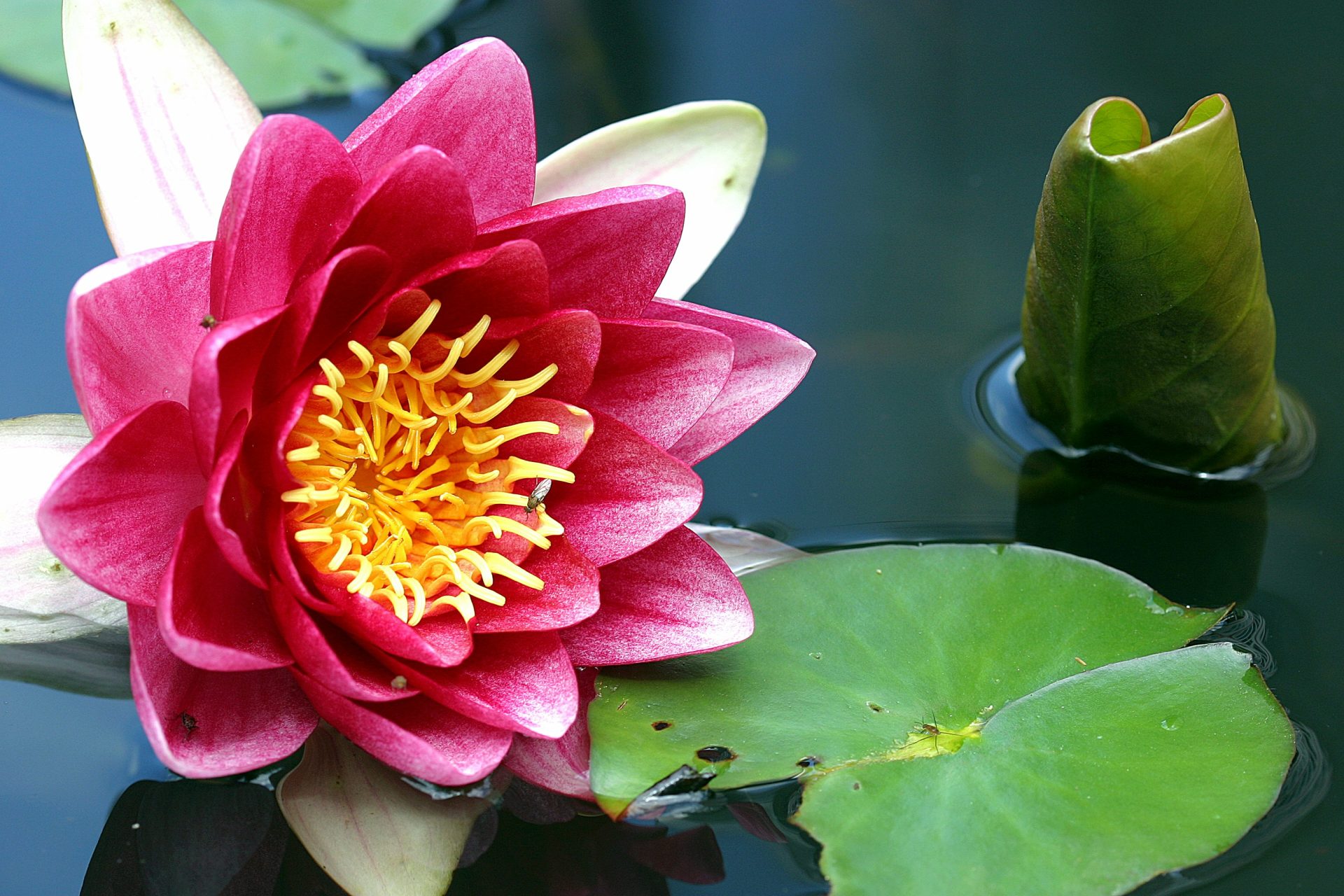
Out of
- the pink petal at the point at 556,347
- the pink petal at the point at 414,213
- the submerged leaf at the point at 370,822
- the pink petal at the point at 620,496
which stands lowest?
the submerged leaf at the point at 370,822

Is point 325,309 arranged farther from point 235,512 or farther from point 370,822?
point 370,822

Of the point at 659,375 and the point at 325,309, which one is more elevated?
the point at 325,309

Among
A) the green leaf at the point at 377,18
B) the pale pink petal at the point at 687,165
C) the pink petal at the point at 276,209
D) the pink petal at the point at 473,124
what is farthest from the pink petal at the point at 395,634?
the green leaf at the point at 377,18

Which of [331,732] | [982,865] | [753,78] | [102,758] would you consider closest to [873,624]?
[982,865]

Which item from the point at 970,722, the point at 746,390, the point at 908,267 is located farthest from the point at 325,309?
the point at 908,267

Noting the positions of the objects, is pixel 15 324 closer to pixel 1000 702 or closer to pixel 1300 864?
pixel 1000 702

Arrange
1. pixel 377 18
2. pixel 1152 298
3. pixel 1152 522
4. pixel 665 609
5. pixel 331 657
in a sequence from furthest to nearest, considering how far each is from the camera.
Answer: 1. pixel 377 18
2. pixel 1152 522
3. pixel 1152 298
4. pixel 665 609
5. pixel 331 657

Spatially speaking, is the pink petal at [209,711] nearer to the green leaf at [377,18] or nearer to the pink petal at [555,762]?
the pink petal at [555,762]
